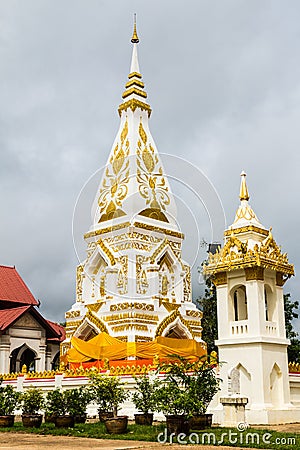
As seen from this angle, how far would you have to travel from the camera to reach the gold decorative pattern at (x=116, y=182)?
26828mm

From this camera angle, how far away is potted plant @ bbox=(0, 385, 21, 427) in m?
15.9

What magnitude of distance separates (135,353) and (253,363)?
23.1 feet

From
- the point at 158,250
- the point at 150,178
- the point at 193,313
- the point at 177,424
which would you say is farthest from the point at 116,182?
the point at 177,424

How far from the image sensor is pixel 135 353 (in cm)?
2219

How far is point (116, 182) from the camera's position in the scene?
27578 millimetres

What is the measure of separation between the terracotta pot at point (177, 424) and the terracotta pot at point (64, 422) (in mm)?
3270

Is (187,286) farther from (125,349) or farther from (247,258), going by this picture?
(247,258)

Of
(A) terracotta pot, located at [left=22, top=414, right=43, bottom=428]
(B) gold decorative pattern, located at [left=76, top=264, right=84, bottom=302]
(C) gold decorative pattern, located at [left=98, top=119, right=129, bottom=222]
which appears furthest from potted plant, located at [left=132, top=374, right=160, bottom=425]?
(C) gold decorative pattern, located at [left=98, top=119, right=129, bottom=222]

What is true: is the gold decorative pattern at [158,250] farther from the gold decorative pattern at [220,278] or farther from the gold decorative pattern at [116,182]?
the gold decorative pattern at [220,278]

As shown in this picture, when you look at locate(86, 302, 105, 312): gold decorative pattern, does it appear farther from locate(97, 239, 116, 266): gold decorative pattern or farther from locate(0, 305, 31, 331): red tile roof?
locate(0, 305, 31, 331): red tile roof

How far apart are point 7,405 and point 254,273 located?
7773 mm

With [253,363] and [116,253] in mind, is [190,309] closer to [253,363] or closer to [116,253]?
[116,253]

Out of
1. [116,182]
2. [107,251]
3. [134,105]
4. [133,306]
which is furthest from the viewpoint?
[134,105]

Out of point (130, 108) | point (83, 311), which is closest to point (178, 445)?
point (83, 311)
